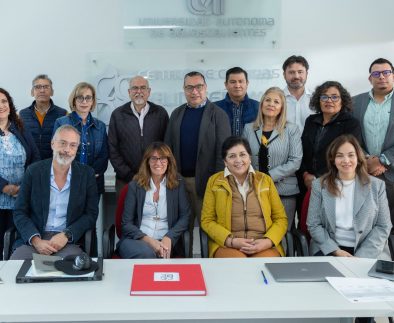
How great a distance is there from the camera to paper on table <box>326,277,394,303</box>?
165cm

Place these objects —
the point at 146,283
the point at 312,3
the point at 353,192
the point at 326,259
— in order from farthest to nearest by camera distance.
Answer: the point at 312,3 < the point at 353,192 < the point at 326,259 < the point at 146,283

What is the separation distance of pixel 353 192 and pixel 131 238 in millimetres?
1430

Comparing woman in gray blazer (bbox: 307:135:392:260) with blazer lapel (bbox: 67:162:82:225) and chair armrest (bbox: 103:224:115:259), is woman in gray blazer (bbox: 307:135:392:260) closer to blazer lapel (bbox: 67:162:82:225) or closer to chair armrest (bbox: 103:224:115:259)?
chair armrest (bbox: 103:224:115:259)

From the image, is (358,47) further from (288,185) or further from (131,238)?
(131,238)

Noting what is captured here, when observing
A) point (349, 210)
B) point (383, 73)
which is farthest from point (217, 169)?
point (383, 73)

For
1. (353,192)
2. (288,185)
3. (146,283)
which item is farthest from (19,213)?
(353,192)

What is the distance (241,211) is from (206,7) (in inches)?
101

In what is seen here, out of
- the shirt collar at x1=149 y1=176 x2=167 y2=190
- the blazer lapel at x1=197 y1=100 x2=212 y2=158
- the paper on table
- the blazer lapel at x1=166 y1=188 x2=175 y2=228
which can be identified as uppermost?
the blazer lapel at x1=197 y1=100 x2=212 y2=158

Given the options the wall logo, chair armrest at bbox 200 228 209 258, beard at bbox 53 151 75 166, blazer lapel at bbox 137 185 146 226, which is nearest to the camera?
chair armrest at bbox 200 228 209 258

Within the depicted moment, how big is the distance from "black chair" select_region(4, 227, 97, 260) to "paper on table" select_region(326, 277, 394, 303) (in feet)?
4.89

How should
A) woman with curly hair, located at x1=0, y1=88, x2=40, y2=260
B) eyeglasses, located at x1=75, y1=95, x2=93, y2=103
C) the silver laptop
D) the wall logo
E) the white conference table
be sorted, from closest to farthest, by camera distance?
the white conference table
the silver laptop
woman with curly hair, located at x1=0, y1=88, x2=40, y2=260
eyeglasses, located at x1=75, y1=95, x2=93, y2=103
the wall logo

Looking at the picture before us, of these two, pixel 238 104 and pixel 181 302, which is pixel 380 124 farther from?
pixel 181 302

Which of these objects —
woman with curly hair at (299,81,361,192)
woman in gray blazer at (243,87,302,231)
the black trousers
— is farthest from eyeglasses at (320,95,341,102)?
the black trousers

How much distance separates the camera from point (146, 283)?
1770 mm
